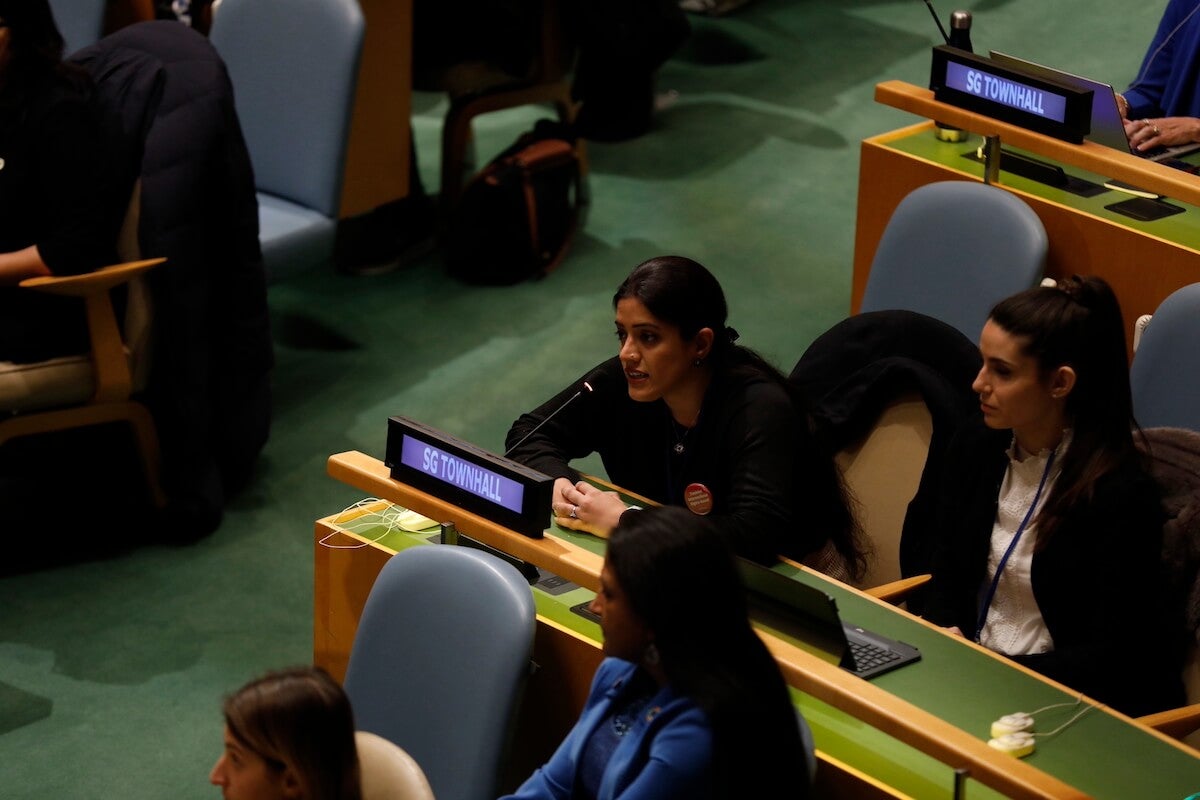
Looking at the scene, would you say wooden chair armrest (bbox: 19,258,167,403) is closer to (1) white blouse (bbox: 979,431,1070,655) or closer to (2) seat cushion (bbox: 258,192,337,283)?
(2) seat cushion (bbox: 258,192,337,283)

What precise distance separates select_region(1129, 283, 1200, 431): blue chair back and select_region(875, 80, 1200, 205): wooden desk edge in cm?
32

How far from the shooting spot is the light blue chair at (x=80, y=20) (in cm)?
498

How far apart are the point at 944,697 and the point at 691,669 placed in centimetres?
59

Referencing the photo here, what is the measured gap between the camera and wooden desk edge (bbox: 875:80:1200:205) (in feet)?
11.2

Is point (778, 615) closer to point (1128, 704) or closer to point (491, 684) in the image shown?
point (491, 684)

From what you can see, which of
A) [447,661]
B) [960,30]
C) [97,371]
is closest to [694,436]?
[447,661]

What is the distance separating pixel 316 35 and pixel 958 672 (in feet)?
9.22

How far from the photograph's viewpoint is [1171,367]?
3.17 m

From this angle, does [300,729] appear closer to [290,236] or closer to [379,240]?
[290,236]

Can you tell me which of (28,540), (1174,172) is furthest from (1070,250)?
(28,540)

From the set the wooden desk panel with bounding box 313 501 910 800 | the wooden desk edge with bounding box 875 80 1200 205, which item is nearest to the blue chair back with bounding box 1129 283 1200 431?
the wooden desk edge with bounding box 875 80 1200 205

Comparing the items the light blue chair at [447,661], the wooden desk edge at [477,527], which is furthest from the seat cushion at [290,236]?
the light blue chair at [447,661]

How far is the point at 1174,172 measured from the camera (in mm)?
3465

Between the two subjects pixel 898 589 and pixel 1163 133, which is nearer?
pixel 898 589
